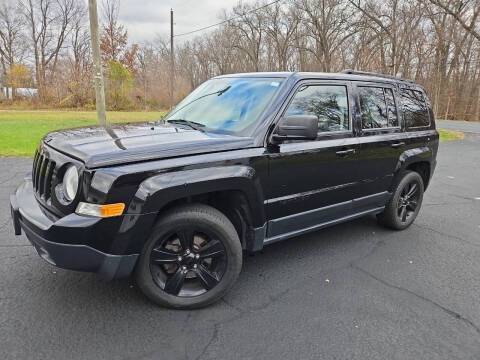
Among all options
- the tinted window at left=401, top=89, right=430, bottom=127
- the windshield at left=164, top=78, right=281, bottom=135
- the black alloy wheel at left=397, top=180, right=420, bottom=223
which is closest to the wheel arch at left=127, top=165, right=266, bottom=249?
the windshield at left=164, top=78, right=281, bottom=135

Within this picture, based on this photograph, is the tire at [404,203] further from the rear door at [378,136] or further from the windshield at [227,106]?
the windshield at [227,106]

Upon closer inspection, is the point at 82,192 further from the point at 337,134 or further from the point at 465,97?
the point at 465,97

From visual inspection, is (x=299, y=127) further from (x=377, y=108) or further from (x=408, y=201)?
(x=408, y=201)

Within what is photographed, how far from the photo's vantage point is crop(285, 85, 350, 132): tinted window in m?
3.18

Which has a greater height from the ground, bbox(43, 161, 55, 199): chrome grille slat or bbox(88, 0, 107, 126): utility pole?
bbox(88, 0, 107, 126): utility pole

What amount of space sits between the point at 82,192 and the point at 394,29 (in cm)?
2967

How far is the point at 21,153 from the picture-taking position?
28.8ft

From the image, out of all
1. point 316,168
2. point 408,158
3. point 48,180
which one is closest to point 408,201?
point 408,158

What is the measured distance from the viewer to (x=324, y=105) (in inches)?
133

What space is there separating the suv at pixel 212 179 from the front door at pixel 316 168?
1 cm

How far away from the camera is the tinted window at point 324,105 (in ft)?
10.4

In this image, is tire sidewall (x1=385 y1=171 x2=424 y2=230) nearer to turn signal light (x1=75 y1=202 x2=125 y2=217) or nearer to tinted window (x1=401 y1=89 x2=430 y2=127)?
tinted window (x1=401 y1=89 x2=430 y2=127)

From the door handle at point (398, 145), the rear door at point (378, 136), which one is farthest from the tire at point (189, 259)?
the door handle at point (398, 145)

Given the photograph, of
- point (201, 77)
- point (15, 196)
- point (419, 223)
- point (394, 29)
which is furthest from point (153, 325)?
point (201, 77)
